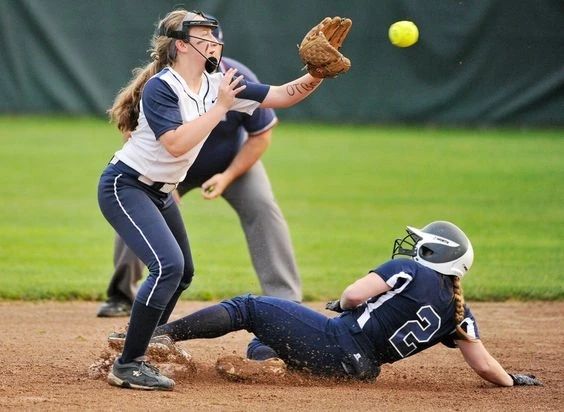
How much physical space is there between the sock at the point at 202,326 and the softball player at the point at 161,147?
0.73ft

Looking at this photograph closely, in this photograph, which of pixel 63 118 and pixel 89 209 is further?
pixel 63 118

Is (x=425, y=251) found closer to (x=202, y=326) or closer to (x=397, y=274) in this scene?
(x=397, y=274)

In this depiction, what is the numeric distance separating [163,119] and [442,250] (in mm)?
1329

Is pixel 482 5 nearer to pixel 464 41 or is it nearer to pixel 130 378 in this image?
pixel 464 41

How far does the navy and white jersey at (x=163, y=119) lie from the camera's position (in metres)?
4.32

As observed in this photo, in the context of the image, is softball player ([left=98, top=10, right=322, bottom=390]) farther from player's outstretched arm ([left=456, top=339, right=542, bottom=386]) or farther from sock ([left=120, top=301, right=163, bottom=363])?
player's outstretched arm ([left=456, top=339, right=542, bottom=386])

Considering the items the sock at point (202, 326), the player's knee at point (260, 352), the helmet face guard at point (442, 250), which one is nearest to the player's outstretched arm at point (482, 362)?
the helmet face guard at point (442, 250)

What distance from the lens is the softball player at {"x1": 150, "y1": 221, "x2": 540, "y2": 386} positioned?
14.4 ft

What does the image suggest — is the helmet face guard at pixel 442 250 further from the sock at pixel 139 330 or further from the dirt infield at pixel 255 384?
the sock at pixel 139 330

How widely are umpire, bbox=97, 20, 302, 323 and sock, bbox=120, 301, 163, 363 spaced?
198 cm

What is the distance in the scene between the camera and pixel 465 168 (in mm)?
13320

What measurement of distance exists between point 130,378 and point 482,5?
1243 centimetres

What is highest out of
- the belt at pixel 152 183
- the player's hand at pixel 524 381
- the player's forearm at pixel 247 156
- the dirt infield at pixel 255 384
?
the belt at pixel 152 183

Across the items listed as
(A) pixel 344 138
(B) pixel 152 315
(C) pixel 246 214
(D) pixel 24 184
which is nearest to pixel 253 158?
(C) pixel 246 214
